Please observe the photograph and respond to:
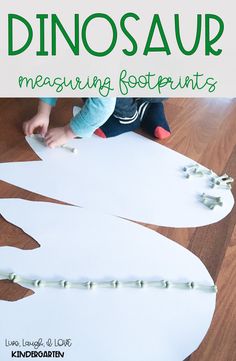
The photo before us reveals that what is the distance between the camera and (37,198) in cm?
69

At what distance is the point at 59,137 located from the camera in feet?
2.61

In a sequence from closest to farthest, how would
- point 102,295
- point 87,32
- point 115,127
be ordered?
point 102,295 < point 87,32 < point 115,127

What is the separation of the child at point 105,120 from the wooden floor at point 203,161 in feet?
0.11

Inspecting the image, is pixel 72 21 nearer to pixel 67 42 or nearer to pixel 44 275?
pixel 67 42

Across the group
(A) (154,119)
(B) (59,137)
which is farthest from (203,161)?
(B) (59,137)

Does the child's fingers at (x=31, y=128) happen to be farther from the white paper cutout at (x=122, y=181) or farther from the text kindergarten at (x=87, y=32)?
the text kindergarten at (x=87, y=32)

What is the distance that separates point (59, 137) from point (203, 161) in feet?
0.91

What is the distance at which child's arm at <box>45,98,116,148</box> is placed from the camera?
2.46ft

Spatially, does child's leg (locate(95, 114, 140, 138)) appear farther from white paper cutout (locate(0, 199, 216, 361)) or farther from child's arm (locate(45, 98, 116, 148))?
white paper cutout (locate(0, 199, 216, 361))

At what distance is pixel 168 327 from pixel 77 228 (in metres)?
0.20

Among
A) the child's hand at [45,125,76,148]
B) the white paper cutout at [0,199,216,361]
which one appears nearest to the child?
the child's hand at [45,125,76,148]

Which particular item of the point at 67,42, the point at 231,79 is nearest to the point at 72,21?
the point at 67,42

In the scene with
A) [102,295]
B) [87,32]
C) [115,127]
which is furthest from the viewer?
[115,127]

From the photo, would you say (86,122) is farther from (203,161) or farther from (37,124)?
(203,161)
